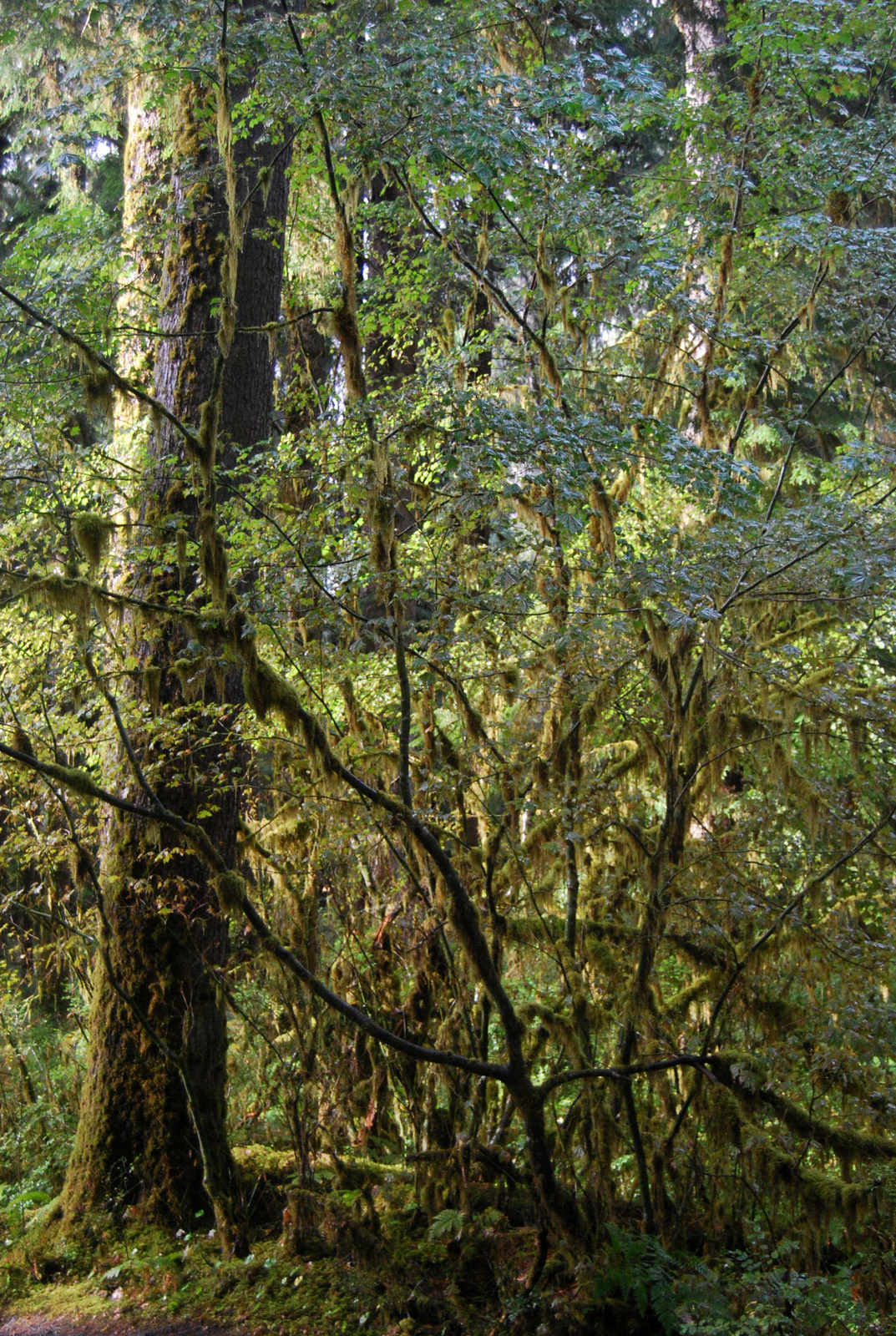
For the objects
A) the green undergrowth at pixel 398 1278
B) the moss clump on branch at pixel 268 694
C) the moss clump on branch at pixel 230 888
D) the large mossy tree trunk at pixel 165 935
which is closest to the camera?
the green undergrowth at pixel 398 1278

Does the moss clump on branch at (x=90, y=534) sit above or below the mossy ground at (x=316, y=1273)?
above

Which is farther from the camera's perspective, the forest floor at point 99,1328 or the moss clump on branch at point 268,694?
the forest floor at point 99,1328

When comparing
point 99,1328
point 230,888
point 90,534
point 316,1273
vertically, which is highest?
point 90,534

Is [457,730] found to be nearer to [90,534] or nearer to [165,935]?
A: [165,935]

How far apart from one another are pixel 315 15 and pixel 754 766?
5.40 metres

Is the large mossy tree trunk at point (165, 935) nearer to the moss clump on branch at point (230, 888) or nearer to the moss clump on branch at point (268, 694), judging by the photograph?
the moss clump on branch at point (268, 694)

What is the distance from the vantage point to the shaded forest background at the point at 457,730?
457cm

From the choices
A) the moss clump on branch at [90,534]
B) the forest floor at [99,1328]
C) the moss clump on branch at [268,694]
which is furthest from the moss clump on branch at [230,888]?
the forest floor at [99,1328]

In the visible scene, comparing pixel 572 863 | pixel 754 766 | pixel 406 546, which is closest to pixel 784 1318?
pixel 572 863

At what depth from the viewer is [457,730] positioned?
678cm

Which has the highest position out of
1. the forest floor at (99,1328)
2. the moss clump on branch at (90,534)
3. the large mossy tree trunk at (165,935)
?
the moss clump on branch at (90,534)

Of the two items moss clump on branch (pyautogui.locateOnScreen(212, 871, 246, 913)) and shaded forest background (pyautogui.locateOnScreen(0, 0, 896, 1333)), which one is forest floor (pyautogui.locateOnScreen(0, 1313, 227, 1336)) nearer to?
shaded forest background (pyautogui.locateOnScreen(0, 0, 896, 1333))

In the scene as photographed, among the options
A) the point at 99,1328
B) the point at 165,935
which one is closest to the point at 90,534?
the point at 165,935

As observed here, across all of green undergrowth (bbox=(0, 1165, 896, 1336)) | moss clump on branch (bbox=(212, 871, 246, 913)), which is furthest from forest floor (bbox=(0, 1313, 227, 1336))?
moss clump on branch (bbox=(212, 871, 246, 913))
